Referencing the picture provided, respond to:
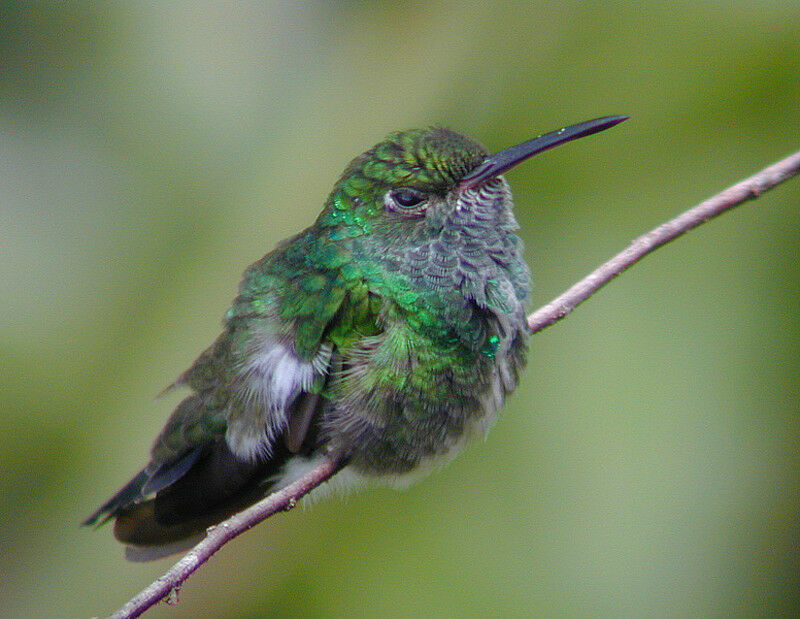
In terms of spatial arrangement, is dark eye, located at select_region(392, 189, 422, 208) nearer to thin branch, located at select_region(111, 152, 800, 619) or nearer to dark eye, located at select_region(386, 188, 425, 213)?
dark eye, located at select_region(386, 188, 425, 213)

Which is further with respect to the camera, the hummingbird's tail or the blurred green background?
the blurred green background

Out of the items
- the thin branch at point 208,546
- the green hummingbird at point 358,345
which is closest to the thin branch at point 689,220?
the green hummingbird at point 358,345

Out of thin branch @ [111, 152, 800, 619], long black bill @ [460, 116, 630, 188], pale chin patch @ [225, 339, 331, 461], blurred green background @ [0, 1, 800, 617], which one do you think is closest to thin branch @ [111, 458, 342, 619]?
thin branch @ [111, 152, 800, 619]

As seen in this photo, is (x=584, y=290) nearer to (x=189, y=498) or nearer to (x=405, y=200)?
(x=405, y=200)

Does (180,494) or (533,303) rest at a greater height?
(533,303)

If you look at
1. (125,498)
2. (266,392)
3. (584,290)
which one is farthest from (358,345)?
(125,498)
